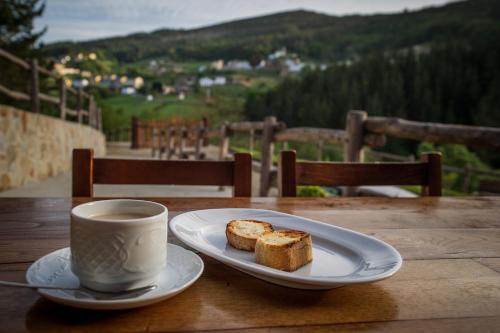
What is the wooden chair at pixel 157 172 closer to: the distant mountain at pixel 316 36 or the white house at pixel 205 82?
the distant mountain at pixel 316 36

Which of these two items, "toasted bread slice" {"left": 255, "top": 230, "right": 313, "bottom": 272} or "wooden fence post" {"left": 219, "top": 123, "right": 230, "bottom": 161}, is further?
"wooden fence post" {"left": 219, "top": 123, "right": 230, "bottom": 161}

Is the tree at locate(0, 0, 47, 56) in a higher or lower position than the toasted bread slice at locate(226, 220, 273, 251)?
higher

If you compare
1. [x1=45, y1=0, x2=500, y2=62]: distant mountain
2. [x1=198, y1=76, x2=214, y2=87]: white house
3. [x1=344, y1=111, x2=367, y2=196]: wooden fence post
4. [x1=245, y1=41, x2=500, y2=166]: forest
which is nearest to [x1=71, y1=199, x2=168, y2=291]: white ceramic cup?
[x1=344, y1=111, x2=367, y2=196]: wooden fence post

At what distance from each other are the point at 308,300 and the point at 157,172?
783mm

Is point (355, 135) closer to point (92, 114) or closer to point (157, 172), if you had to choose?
point (157, 172)

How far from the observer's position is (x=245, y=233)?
0.64 meters

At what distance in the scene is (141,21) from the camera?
3036 centimetres

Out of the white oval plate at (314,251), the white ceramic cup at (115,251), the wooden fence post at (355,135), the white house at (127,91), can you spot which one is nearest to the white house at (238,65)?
the white house at (127,91)

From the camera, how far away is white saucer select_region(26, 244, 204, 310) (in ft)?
1.37

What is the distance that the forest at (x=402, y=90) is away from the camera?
20203 millimetres

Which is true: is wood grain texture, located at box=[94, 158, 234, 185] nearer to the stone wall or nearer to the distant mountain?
the stone wall

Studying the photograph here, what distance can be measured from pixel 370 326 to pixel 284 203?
69 centimetres

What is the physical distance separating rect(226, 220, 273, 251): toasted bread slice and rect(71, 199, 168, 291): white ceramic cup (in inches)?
7.2

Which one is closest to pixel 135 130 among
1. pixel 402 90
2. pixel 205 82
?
pixel 205 82
